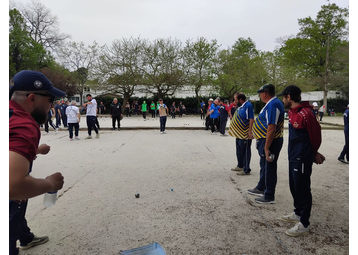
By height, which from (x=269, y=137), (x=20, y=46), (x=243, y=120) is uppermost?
(x=20, y=46)

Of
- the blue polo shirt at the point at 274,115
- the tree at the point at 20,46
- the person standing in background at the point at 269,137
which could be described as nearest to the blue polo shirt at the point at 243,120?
the person standing in background at the point at 269,137

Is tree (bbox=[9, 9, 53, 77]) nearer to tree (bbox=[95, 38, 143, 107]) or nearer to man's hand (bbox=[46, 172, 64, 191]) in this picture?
tree (bbox=[95, 38, 143, 107])

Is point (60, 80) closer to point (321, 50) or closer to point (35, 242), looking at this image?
point (35, 242)

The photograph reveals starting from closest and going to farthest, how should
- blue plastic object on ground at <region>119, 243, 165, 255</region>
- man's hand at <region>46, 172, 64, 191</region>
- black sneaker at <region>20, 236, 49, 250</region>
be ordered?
1. man's hand at <region>46, 172, 64, 191</region>
2. blue plastic object on ground at <region>119, 243, 165, 255</region>
3. black sneaker at <region>20, 236, 49, 250</region>

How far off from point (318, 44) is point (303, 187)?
147 feet

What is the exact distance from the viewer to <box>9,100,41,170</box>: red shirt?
1.54m

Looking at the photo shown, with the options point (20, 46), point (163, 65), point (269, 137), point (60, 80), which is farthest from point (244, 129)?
point (20, 46)

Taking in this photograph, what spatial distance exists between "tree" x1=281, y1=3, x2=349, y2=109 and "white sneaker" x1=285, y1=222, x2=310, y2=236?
35.9m

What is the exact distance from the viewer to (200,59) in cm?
3188

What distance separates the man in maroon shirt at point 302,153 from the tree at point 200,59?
29011mm

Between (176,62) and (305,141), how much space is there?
2886 cm

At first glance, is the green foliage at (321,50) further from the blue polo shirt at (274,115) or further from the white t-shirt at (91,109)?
the blue polo shirt at (274,115)

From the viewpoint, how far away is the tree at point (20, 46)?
105ft

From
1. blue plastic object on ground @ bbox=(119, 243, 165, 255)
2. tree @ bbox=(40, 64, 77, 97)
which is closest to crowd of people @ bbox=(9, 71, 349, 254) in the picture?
blue plastic object on ground @ bbox=(119, 243, 165, 255)
